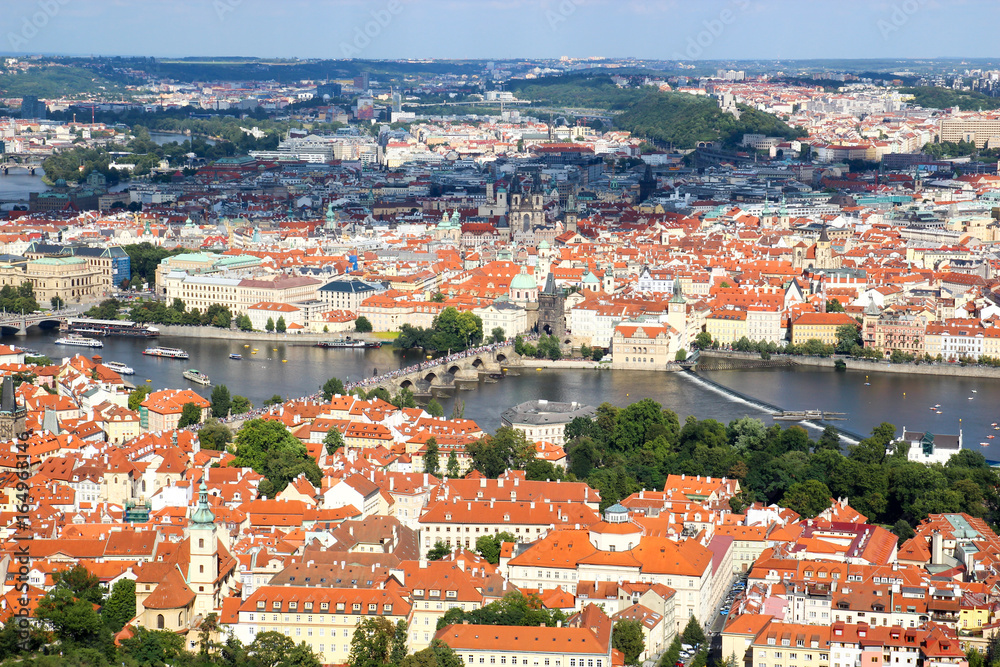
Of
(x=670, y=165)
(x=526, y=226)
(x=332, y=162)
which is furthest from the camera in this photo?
(x=332, y=162)

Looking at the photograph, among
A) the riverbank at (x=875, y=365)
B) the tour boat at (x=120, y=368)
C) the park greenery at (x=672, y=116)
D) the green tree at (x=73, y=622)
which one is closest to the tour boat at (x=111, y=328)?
the tour boat at (x=120, y=368)

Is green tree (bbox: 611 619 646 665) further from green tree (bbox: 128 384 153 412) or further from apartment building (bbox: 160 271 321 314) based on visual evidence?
apartment building (bbox: 160 271 321 314)

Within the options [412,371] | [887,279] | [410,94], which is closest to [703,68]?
[410,94]

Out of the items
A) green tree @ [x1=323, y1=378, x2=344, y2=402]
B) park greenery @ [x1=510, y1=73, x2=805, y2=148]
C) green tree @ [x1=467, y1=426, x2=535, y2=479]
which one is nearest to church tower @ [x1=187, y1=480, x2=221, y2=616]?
green tree @ [x1=467, y1=426, x2=535, y2=479]

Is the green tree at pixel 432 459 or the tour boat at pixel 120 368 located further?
the tour boat at pixel 120 368

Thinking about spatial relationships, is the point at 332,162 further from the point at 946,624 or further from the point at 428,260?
the point at 946,624

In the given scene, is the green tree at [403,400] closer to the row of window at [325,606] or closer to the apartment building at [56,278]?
the row of window at [325,606]

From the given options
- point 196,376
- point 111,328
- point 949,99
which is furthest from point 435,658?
point 949,99
